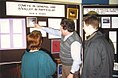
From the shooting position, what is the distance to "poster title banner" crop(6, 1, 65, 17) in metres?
3.44

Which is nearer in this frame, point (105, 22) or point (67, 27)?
point (67, 27)

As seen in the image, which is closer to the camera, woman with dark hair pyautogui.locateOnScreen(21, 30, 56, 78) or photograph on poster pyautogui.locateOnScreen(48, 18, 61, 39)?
woman with dark hair pyautogui.locateOnScreen(21, 30, 56, 78)

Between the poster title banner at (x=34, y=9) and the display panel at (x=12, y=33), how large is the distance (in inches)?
4.5

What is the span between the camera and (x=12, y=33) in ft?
11.5

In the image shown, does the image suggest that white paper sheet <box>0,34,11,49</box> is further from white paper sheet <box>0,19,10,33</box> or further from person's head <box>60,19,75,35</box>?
person's head <box>60,19,75,35</box>

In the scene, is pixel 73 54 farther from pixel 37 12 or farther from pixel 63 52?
pixel 37 12

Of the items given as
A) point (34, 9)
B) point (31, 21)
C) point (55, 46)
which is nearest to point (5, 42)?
point (31, 21)

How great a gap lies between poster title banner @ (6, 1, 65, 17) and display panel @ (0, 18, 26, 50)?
0.38 ft

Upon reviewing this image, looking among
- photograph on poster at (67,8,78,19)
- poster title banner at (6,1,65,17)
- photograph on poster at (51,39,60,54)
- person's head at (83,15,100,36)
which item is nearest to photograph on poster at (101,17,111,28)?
photograph on poster at (67,8,78,19)

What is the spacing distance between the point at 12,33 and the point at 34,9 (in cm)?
50

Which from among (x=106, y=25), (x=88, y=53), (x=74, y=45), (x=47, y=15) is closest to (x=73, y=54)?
(x=74, y=45)

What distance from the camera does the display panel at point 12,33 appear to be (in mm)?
3400

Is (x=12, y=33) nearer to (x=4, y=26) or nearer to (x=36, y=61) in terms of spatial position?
→ (x=4, y=26)

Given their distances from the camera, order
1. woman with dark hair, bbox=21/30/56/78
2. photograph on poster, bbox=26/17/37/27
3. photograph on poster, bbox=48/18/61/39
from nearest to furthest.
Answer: woman with dark hair, bbox=21/30/56/78 < photograph on poster, bbox=26/17/37/27 < photograph on poster, bbox=48/18/61/39
